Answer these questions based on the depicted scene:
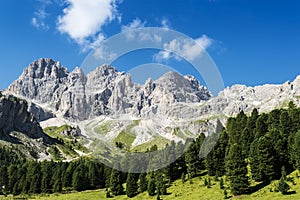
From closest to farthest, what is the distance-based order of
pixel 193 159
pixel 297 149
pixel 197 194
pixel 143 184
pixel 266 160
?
1. pixel 297 149
2. pixel 266 160
3. pixel 197 194
4. pixel 143 184
5. pixel 193 159

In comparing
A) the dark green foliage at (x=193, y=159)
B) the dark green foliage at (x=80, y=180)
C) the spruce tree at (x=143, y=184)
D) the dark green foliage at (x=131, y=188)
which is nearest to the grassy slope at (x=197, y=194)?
the dark green foliage at (x=131, y=188)

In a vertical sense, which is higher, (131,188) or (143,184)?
(143,184)

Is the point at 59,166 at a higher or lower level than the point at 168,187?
higher

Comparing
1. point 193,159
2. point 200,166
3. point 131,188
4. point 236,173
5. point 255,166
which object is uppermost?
point 193,159

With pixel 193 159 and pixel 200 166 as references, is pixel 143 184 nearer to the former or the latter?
pixel 193 159

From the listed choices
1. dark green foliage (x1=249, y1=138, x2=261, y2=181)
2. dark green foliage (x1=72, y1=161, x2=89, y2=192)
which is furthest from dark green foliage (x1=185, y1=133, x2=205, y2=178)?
dark green foliage (x1=72, y1=161, x2=89, y2=192)

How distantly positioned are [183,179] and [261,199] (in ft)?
91.8

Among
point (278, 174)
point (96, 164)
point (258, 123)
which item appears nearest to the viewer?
point (278, 174)

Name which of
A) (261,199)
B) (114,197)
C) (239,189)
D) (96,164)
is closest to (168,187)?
(114,197)

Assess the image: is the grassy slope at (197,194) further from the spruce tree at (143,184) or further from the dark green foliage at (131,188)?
the spruce tree at (143,184)

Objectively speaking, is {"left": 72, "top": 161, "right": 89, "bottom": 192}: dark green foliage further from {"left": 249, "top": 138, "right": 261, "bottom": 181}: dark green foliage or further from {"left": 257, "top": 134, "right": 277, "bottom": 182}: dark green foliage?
{"left": 257, "top": 134, "right": 277, "bottom": 182}: dark green foliage

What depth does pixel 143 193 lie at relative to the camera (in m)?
80.1

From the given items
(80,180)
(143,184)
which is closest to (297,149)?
(143,184)

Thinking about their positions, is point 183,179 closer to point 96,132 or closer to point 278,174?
point 278,174
